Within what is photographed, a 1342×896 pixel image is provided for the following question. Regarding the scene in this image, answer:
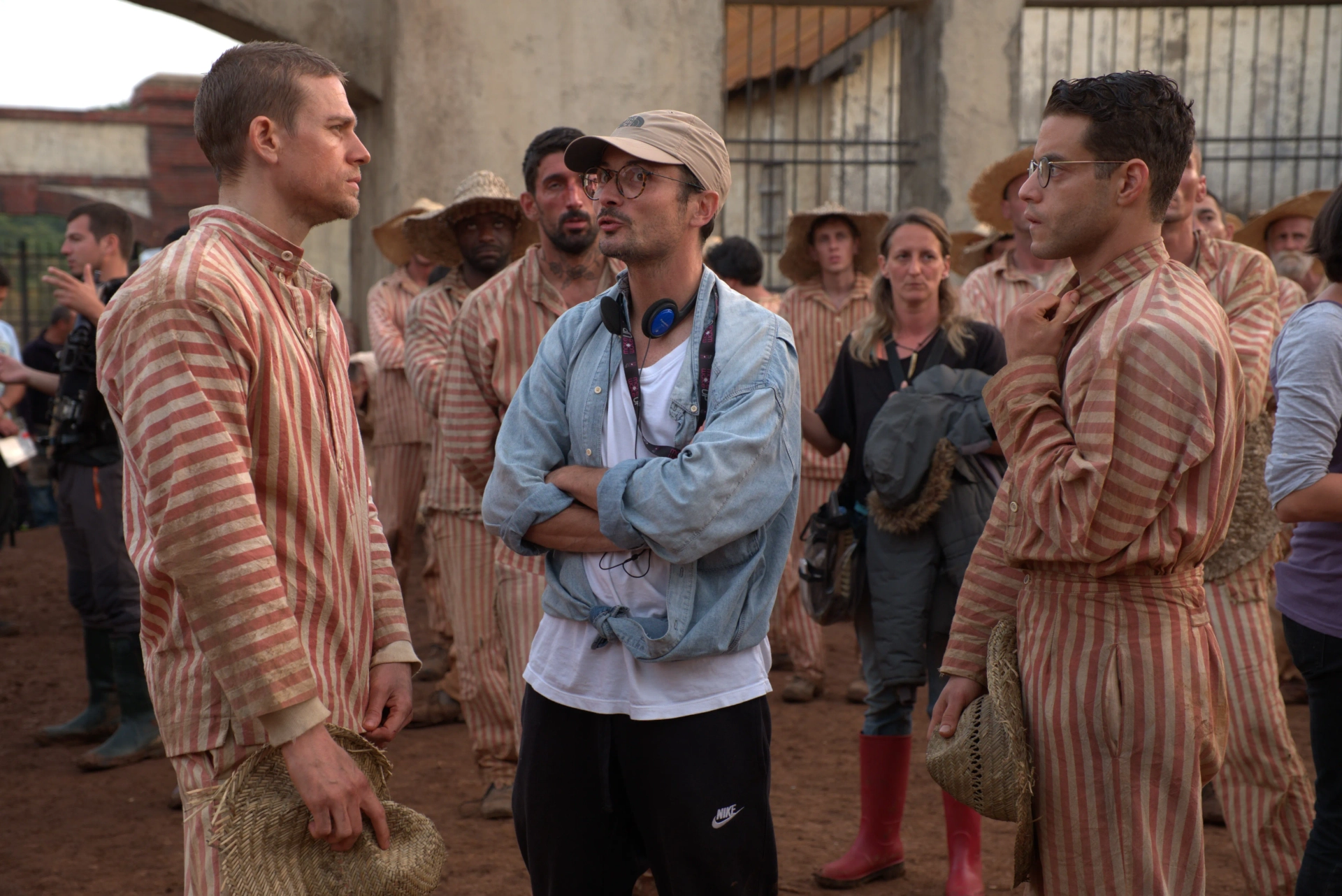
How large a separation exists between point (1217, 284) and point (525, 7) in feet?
21.0

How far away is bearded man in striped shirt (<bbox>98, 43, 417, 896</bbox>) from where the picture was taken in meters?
2.12

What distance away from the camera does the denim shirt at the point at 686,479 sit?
2494mm

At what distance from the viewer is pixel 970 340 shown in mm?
4488

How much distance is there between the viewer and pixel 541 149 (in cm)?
463

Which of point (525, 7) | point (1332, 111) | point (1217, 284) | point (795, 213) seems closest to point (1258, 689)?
point (1217, 284)

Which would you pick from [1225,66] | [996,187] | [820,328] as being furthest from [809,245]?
[1225,66]

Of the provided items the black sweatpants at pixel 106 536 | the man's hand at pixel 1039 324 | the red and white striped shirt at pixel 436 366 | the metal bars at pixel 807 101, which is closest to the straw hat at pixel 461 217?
the red and white striped shirt at pixel 436 366

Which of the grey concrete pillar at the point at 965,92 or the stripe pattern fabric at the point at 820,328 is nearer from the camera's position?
Answer: the stripe pattern fabric at the point at 820,328

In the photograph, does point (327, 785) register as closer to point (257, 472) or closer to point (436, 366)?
point (257, 472)

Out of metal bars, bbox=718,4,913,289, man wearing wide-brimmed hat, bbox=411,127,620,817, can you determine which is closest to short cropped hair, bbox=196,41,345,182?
man wearing wide-brimmed hat, bbox=411,127,620,817

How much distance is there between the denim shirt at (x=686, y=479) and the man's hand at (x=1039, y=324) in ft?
1.58

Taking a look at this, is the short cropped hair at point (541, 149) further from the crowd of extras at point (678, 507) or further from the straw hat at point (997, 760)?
the straw hat at point (997, 760)

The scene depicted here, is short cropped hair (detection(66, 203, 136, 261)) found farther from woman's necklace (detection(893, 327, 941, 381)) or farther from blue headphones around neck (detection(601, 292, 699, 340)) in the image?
blue headphones around neck (detection(601, 292, 699, 340))

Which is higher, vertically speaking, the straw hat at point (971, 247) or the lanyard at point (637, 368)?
the straw hat at point (971, 247)
